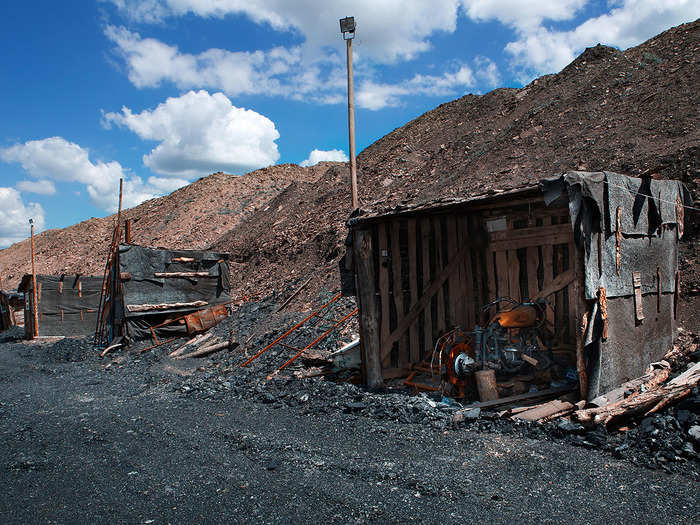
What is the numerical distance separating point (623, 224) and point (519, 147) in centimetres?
1321

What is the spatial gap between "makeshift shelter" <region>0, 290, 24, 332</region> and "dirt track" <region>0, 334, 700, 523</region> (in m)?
A: 19.9

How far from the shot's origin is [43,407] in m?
8.36

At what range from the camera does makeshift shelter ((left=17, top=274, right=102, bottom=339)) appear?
19.4m

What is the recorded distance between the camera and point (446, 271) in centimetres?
890

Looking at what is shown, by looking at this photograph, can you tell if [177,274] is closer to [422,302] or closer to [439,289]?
[422,302]

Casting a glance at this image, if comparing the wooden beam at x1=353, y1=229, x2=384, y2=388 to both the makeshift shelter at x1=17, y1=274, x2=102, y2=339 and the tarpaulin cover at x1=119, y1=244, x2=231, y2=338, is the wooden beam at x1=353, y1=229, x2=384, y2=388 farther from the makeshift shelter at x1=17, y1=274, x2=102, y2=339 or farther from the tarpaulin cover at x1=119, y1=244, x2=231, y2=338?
the makeshift shelter at x1=17, y1=274, x2=102, y2=339

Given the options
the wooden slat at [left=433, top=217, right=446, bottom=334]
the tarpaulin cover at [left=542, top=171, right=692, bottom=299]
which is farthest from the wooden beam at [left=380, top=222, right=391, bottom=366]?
the tarpaulin cover at [left=542, top=171, right=692, bottom=299]

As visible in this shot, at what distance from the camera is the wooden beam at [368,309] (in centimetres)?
813

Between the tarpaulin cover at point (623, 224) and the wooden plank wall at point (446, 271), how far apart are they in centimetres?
160

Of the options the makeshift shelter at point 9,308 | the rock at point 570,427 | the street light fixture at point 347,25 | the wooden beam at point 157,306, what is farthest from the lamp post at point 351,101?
the makeshift shelter at point 9,308

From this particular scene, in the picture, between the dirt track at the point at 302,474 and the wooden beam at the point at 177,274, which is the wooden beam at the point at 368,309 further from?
the wooden beam at the point at 177,274

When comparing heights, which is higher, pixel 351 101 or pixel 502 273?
pixel 351 101

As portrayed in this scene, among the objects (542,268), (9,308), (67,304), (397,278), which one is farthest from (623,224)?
(9,308)

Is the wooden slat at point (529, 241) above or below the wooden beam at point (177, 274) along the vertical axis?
above
